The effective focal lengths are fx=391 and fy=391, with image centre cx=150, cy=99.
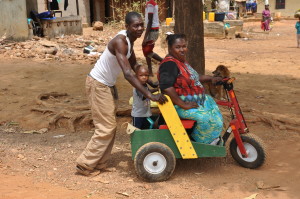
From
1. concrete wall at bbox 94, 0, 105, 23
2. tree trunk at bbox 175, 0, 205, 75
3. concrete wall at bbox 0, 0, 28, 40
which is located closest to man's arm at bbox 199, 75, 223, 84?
tree trunk at bbox 175, 0, 205, 75

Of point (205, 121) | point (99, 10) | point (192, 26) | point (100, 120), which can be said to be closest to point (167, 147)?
point (205, 121)

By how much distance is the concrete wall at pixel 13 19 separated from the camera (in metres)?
12.8

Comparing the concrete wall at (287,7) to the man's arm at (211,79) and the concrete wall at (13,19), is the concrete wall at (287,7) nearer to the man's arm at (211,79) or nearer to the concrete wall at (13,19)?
the concrete wall at (13,19)

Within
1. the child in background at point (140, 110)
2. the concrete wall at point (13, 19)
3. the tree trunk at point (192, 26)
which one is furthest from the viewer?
the concrete wall at point (13, 19)

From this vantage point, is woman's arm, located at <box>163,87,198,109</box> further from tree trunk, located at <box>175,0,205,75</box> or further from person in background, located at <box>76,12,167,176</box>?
tree trunk, located at <box>175,0,205,75</box>

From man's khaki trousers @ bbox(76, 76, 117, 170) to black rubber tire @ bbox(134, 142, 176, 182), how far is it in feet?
1.26

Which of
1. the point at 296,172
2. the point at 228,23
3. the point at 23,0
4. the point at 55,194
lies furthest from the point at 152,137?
the point at 228,23

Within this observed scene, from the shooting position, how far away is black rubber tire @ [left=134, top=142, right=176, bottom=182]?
3838 millimetres

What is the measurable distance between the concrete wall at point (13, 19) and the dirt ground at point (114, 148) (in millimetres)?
3566

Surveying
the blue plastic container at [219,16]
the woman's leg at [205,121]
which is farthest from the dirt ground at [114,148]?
the blue plastic container at [219,16]

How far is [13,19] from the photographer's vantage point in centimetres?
1303

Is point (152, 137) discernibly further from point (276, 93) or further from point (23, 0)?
point (23, 0)

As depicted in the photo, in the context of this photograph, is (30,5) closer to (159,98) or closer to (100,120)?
(100,120)

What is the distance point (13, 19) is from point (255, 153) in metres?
11.1
